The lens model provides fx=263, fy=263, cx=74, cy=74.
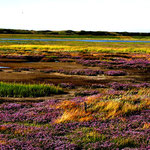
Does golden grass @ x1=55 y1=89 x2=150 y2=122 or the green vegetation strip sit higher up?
golden grass @ x1=55 y1=89 x2=150 y2=122

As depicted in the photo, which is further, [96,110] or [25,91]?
[25,91]

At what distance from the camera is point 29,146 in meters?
8.08

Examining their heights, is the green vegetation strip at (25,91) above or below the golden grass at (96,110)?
below

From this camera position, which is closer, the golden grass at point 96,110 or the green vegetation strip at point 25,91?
the golden grass at point 96,110

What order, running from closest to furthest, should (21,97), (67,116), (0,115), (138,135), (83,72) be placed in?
(138,135)
(67,116)
(0,115)
(21,97)
(83,72)

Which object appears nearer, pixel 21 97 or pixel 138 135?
pixel 138 135

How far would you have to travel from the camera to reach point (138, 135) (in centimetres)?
912

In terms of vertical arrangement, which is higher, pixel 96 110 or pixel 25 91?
pixel 96 110

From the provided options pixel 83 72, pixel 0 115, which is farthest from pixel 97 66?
pixel 0 115

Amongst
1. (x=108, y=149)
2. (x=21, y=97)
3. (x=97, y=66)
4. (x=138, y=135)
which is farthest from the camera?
(x=97, y=66)

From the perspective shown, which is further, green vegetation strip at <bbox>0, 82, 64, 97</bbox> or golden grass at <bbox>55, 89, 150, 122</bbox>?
green vegetation strip at <bbox>0, 82, 64, 97</bbox>

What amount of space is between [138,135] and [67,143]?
2.55 meters

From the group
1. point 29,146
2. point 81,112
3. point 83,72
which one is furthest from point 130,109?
point 83,72

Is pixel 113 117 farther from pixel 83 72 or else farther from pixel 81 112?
pixel 83 72
